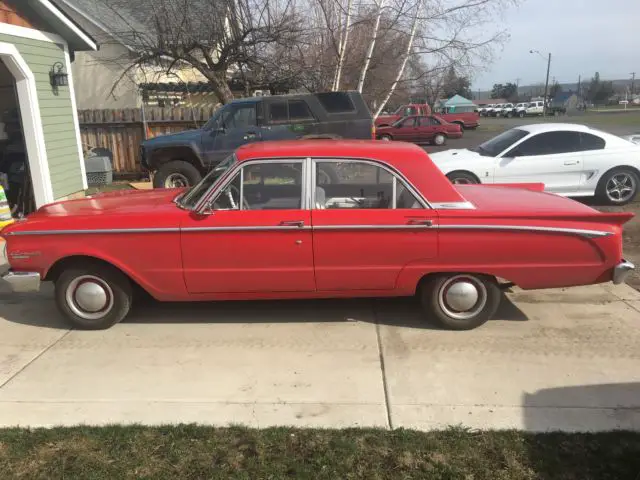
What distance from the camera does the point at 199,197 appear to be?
A: 4754 millimetres

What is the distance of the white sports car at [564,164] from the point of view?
9.26 meters

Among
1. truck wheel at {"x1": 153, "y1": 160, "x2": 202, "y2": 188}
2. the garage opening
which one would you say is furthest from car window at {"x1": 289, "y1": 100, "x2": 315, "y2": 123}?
the garage opening

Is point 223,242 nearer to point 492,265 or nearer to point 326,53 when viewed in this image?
point 492,265

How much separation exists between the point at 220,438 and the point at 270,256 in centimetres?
165

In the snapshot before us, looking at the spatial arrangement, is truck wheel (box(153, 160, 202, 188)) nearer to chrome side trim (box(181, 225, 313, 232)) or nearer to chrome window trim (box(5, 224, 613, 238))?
chrome window trim (box(5, 224, 613, 238))

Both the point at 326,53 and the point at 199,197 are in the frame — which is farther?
the point at 326,53

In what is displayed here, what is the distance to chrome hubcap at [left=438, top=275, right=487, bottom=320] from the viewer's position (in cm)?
463

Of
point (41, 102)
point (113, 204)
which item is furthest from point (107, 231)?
point (41, 102)

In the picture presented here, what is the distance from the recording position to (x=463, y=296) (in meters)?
4.64

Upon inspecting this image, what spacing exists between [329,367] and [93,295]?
7.14 feet

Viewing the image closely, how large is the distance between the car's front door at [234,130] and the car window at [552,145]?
506 cm

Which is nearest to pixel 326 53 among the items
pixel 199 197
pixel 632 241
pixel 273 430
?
pixel 632 241

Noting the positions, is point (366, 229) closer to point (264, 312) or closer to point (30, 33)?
point (264, 312)

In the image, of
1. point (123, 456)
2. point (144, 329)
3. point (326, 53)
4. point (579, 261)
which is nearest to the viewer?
point (123, 456)
